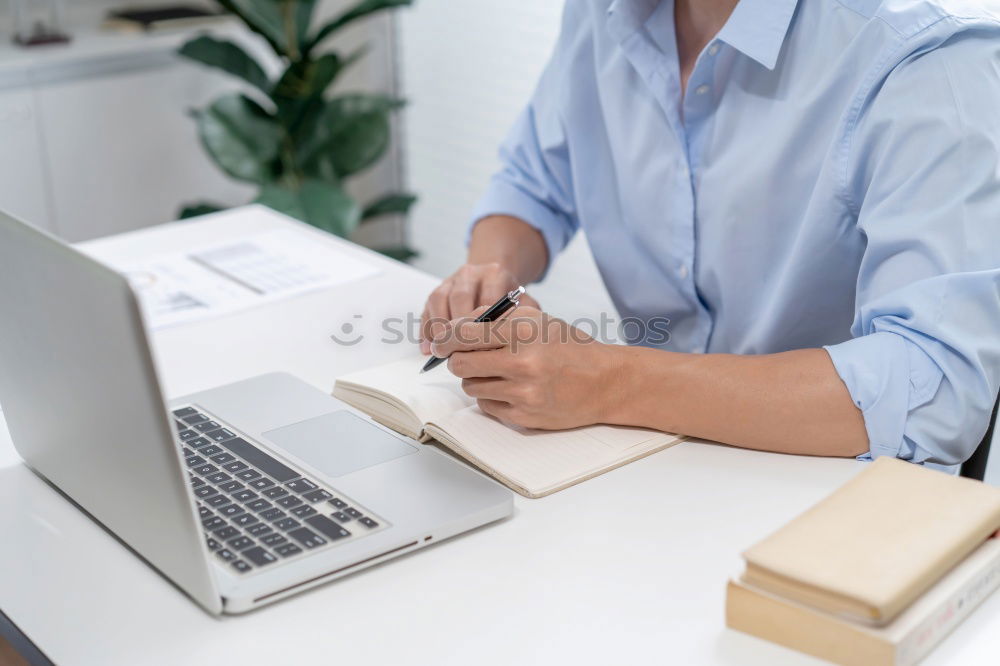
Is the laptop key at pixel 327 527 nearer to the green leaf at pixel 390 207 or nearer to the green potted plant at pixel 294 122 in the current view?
the green potted plant at pixel 294 122

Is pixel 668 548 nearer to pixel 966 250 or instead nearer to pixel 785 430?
pixel 785 430

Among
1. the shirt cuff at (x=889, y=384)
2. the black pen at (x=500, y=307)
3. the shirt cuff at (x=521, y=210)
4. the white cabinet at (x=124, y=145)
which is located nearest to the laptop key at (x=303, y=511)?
the black pen at (x=500, y=307)

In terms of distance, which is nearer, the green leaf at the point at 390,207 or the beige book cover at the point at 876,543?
the beige book cover at the point at 876,543

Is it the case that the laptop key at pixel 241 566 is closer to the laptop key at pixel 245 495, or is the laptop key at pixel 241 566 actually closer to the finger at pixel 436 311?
the laptop key at pixel 245 495

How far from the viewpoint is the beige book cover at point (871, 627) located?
0.75 m

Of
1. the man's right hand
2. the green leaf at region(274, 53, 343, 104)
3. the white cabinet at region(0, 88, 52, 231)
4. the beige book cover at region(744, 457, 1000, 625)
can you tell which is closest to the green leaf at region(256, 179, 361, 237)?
the green leaf at region(274, 53, 343, 104)

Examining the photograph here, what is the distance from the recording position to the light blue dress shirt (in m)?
1.04

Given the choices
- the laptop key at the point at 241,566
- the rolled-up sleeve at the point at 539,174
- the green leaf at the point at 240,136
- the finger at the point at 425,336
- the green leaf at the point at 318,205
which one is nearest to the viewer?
the laptop key at the point at 241,566

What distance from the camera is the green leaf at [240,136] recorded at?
287 cm

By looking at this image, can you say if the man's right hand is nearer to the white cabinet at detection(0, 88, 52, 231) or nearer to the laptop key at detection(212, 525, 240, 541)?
the laptop key at detection(212, 525, 240, 541)

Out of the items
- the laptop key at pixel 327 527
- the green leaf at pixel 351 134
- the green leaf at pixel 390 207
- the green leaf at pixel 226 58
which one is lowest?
the green leaf at pixel 390 207

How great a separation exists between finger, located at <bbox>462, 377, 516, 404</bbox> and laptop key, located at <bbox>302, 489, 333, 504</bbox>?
21cm

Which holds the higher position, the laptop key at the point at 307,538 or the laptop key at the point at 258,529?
the laptop key at the point at 258,529

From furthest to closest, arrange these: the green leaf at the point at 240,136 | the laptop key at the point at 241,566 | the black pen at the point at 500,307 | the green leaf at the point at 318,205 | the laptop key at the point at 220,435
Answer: the green leaf at the point at 240,136 < the green leaf at the point at 318,205 < the black pen at the point at 500,307 < the laptop key at the point at 220,435 < the laptop key at the point at 241,566
